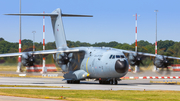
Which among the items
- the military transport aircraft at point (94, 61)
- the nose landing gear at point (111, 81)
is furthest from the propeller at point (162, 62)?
the nose landing gear at point (111, 81)

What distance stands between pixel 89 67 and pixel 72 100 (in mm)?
15081

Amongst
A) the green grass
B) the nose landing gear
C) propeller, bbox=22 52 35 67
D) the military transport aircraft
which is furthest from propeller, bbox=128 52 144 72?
the green grass

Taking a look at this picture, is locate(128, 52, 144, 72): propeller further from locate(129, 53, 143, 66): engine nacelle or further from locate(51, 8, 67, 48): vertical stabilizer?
locate(51, 8, 67, 48): vertical stabilizer

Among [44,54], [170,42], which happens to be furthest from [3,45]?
[44,54]

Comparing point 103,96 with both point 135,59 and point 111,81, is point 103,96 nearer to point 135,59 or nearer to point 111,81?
point 111,81

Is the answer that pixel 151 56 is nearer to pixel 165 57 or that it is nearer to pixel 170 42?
pixel 165 57

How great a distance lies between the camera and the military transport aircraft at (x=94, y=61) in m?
28.8

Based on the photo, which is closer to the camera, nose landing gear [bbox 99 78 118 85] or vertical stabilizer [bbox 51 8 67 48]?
nose landing gear [bbox 99 78 118 85]

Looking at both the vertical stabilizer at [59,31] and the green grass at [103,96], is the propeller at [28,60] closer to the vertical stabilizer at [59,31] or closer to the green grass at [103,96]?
the vertical stabilizer at [59,31]

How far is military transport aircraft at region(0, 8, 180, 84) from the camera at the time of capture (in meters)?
28.8

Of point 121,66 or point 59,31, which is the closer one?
point 121,66

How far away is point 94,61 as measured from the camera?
30.8 m

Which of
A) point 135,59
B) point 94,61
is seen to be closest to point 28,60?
point 94,61

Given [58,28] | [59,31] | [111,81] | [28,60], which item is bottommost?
[111,81]
